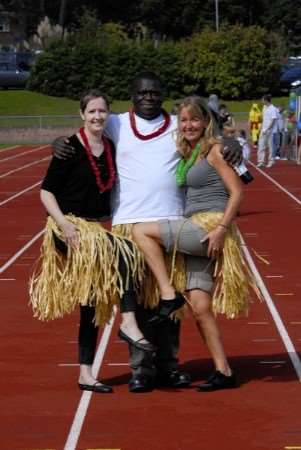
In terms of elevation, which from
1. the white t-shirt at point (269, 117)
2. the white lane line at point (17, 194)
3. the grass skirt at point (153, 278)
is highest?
the grass skirt at point (153, 278)

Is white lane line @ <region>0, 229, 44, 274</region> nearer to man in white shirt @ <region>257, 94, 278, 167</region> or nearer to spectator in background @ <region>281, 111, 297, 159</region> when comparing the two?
man in white shirt @ <region>257, 94, 278, 167</region>

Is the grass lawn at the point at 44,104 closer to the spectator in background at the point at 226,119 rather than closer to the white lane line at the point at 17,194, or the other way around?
the white lane line at the point at 17,194

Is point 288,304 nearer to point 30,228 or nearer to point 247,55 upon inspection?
point 30,228

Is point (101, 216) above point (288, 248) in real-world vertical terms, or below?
above

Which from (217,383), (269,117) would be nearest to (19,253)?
(217,383)

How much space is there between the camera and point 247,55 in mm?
65500

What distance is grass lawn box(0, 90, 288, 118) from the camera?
59781 millimetres

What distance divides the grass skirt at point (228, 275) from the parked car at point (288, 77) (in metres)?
55.5

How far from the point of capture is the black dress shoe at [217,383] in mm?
8641

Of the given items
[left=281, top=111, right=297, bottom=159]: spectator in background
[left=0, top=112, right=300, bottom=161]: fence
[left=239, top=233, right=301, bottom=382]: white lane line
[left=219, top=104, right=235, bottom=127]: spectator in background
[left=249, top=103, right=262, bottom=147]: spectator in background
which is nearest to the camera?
[left=239, top=233, right=301, bottom=382]: white lane line

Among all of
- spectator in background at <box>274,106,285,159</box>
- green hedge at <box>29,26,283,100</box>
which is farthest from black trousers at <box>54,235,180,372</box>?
green hedge at <box>29,26,283,100</box>

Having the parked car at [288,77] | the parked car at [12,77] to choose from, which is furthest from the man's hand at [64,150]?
the parked car at [12,77]

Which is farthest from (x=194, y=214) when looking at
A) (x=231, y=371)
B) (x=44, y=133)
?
(x=44, y=133)

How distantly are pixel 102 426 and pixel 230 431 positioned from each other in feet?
2.31
